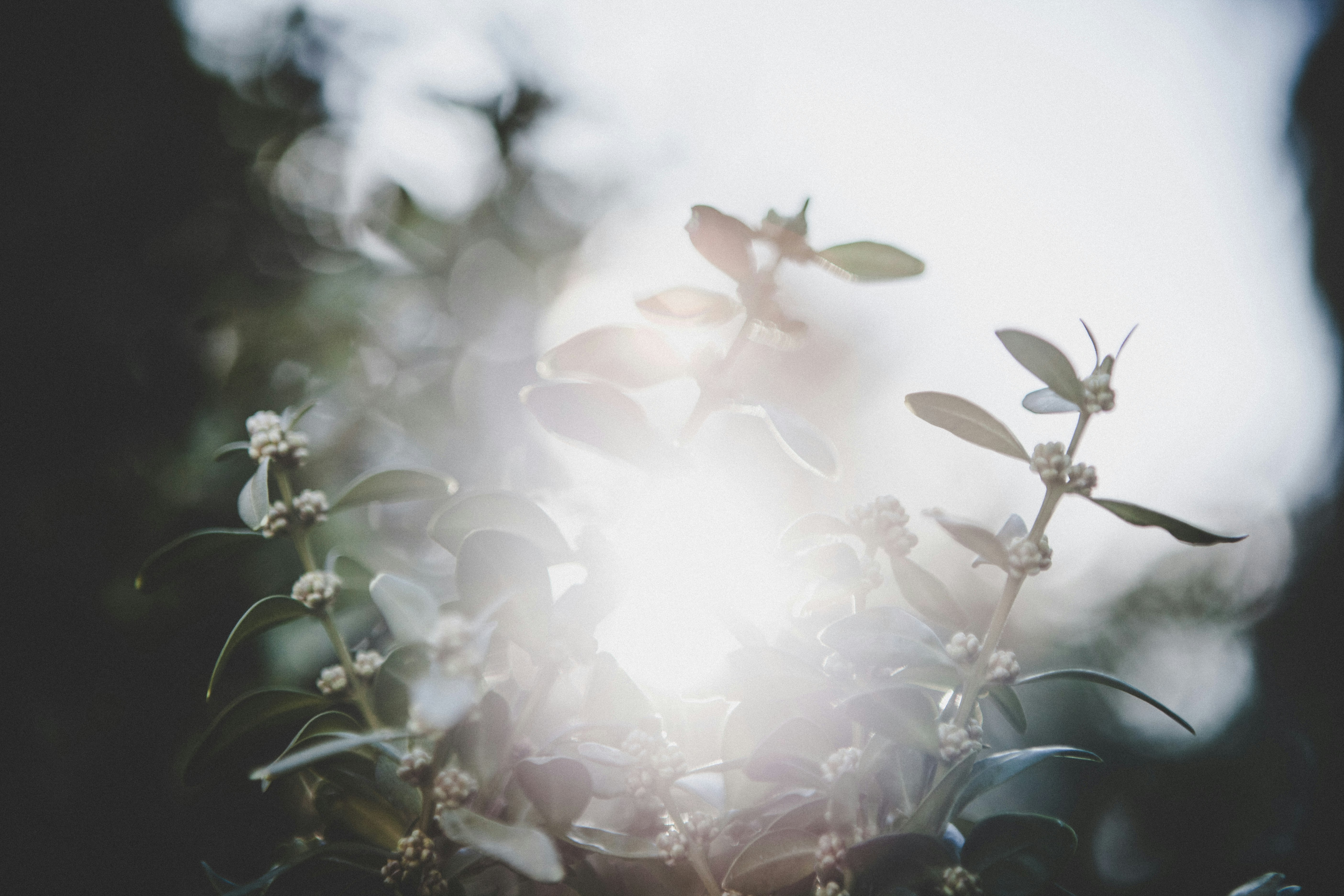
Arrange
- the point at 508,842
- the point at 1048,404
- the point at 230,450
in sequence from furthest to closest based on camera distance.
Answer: the point at 230,450, the point at 1048,404, the point at 508,842

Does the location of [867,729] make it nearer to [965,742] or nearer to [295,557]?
[965,742]

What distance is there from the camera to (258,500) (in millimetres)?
547

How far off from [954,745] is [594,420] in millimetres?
316

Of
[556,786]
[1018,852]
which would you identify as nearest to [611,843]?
[556,786]

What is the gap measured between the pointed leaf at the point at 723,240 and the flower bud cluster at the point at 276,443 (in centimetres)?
33

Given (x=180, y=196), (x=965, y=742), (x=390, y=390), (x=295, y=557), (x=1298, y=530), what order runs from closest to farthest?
1. (x=965, y=742)
2. (x=295, y=557)
3. (x=390, y=390)
4. (x=180, y=196)
5. (x=1298, y=530)

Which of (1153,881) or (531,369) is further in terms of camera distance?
(1153,881)

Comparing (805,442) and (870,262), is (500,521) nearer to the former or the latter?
(805,442)

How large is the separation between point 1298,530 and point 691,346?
7049 millimetres

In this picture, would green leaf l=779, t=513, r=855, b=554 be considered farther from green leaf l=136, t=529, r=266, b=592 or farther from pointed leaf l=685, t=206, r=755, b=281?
green leaf l=136, t=529, r=266, b=592

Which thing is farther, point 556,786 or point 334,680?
point 334,680

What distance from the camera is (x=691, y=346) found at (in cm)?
61

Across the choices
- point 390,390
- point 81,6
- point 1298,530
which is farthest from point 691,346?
point 1298,530

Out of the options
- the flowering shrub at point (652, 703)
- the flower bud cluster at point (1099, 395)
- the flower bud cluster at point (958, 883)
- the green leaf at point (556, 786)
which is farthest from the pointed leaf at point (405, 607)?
the flower bud cluster at point (1099, 395)
